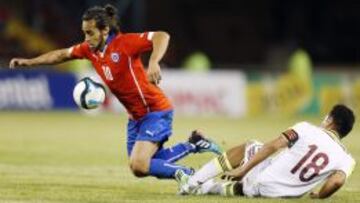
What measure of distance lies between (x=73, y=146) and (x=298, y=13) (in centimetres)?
2394

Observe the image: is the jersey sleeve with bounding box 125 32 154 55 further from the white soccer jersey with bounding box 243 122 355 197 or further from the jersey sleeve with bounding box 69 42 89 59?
the white soccer jersey with bounding box 243 122 355 197

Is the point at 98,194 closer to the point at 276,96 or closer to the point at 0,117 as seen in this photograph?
the point at 0,117

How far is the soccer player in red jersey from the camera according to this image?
1071cm

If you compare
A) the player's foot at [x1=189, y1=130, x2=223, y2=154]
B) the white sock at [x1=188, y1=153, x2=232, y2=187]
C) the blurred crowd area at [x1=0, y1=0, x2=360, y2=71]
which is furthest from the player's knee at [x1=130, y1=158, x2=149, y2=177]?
the blurred crowd area at [x1=0, y1=0, x2=360, y2=71]

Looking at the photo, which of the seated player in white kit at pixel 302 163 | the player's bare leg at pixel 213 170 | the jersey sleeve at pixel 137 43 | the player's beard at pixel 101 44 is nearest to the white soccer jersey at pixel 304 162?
the seated player in white kit at pixel 302 163

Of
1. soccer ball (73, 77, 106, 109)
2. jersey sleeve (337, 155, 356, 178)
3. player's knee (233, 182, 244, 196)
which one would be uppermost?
soccer ball (73, 77, 106, 109)

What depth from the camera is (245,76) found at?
29.5 m

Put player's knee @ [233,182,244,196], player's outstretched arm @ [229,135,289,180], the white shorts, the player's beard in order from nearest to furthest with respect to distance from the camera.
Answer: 1. player's outstretched arm @ [229,135,289,180]
2. the white shorts
3. player's knee @ [233,182,244,196]
4. the player's beard

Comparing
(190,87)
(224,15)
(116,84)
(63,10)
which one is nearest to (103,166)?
(116,84)

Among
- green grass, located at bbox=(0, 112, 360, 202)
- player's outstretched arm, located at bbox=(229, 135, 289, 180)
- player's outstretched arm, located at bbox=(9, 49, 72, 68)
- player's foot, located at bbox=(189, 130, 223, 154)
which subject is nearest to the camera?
player's outstretched arm, located at bbox=(229, 135, 289, 180)

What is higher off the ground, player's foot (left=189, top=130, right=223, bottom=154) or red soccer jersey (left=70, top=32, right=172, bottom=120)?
red soccer jersey (left=70, top=32, right=172, bottom=120)

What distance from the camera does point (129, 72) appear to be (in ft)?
35.7

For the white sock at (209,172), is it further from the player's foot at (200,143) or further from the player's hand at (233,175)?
the player's foot at (200,143)

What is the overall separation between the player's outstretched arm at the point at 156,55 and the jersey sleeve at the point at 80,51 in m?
0.84
